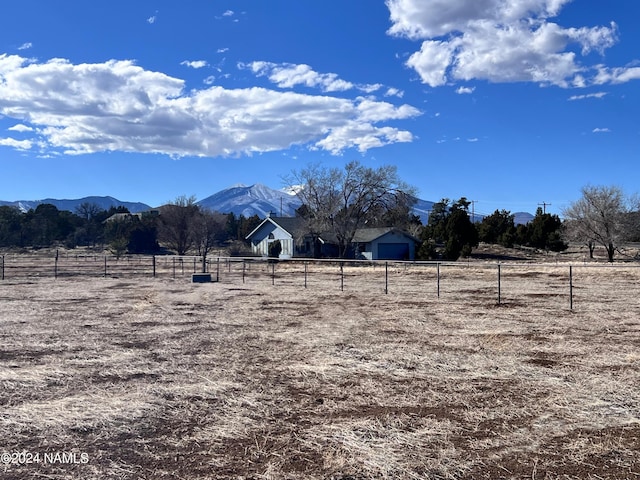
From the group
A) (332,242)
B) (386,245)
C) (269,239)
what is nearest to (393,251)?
(386,245)

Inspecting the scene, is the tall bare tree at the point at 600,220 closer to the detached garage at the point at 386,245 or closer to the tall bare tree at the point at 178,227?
the detached garage at the point at 386,245

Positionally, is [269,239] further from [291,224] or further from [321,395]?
[321,395]

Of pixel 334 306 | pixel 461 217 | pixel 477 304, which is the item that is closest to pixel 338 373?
pixel 334 306

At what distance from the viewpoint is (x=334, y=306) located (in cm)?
1781

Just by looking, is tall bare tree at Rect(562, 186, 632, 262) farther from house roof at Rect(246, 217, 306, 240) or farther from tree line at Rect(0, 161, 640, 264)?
house roof at Rect(246, 217, 306, 240)

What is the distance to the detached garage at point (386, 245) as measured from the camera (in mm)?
53844

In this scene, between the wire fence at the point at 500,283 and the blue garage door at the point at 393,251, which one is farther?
the blue garage door at the point at 393,251

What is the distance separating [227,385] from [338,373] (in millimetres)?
1843

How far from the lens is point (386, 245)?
5422 cm

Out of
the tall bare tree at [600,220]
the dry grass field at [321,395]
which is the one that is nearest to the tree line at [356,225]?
the tall bare tree at [600,220]

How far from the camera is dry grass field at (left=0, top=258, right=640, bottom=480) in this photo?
5.07 metres

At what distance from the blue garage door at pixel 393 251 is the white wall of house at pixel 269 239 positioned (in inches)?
371

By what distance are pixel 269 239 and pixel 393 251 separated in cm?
1431


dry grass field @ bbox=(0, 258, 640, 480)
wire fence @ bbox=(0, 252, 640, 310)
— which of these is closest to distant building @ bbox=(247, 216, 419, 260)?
wire fence @ bbox=(0, 252, 640, 310)
